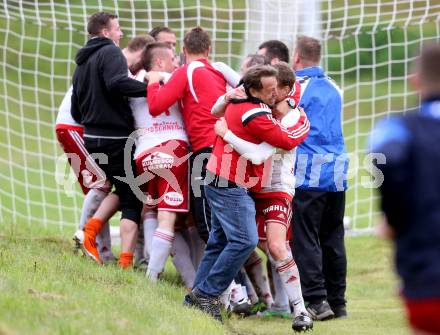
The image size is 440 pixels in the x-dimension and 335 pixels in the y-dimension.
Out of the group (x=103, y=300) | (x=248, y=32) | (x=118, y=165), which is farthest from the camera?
(x=248, y=32)

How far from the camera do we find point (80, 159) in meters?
8.95

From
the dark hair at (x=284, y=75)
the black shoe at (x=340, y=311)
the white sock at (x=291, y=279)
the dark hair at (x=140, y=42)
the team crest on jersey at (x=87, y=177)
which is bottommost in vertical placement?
the black shoe at (x=340, y=311)

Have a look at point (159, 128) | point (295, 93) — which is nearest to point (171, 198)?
point (159, 128)

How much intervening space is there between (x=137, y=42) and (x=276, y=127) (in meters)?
2.55

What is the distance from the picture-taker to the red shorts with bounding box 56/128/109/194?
8906 mm

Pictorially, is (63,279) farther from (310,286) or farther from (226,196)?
(310,286)

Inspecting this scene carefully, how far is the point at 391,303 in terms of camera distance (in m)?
9.06

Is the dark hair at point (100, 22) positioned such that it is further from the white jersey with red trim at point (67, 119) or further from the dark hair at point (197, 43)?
A: the dark hair at point (197, 43)

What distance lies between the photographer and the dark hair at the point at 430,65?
4250mm

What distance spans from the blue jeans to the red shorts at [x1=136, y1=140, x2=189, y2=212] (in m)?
1.02

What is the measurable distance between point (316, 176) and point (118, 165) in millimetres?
1684

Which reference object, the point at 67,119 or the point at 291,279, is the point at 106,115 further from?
the point at 291,279

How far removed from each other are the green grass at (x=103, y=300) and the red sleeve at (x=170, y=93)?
1.33 m

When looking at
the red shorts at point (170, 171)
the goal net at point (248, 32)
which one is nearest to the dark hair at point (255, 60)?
the red shorts at point (170, 171)
